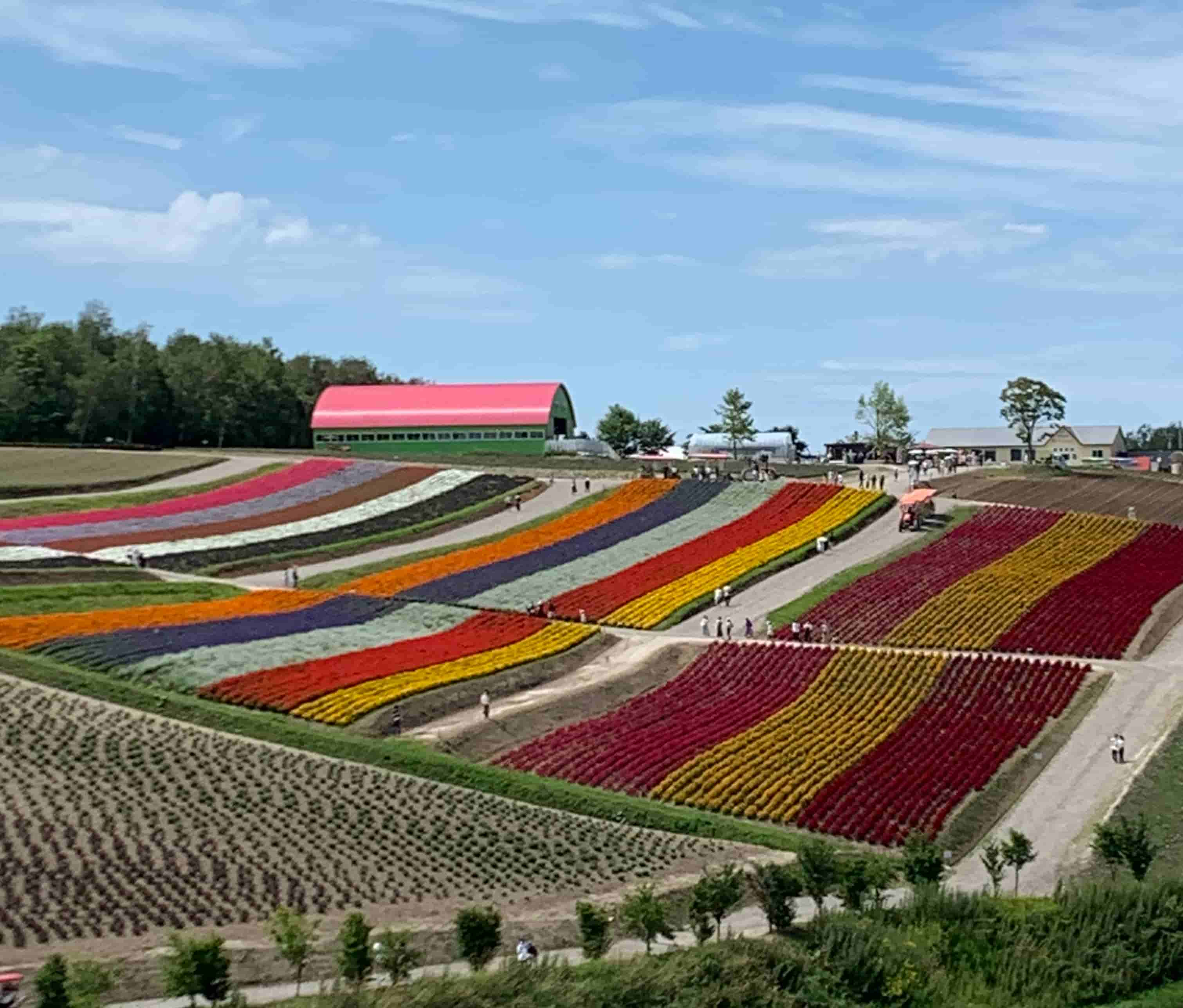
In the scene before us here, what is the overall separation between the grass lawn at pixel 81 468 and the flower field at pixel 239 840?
4388cm

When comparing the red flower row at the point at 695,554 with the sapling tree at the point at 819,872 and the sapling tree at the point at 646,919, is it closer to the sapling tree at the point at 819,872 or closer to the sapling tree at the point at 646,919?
the sapling tree at the point at 819,872

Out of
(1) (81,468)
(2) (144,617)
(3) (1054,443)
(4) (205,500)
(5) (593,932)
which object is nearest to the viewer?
(5) (593,932)

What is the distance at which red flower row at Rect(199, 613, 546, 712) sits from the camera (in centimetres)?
4331

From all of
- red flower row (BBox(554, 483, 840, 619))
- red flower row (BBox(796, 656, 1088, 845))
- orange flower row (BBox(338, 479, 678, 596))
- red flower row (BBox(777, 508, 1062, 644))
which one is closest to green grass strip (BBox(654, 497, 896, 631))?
red flower row (BBox(554, 483, 840, 619))

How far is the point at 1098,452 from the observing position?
143750mm

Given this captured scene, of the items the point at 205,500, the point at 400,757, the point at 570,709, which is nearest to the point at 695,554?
the point at 570,709

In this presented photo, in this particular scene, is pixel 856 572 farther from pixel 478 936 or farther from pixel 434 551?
pixel 478 936

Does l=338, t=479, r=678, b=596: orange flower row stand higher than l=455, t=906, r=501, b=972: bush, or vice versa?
l=338, t=479, r=678, b=596: orange flower row

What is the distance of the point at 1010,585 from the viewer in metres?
55.4

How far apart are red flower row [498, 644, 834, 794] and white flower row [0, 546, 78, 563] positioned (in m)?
27.0

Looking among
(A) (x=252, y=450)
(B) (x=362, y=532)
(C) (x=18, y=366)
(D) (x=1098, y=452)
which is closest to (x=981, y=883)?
(B) (x=362, y=532)

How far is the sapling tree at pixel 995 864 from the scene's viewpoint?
30.7 m

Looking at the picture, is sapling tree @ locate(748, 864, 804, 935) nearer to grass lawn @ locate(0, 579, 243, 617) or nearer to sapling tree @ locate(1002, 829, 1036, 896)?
sapling tree @ locate(1002, 829, 1036, 896)

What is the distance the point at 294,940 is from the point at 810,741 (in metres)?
18.9
